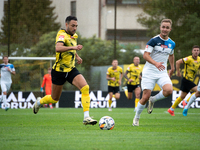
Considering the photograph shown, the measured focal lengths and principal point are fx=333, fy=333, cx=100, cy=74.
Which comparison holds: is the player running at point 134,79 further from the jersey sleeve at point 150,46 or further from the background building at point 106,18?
the jersey sleeve at point 150,46

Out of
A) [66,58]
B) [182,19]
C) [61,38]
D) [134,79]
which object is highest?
[182,19]

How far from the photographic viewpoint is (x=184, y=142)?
4.51 m

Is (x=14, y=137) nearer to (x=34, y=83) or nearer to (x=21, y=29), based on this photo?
(x=34, y=83)

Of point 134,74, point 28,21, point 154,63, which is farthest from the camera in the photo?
point 28,21

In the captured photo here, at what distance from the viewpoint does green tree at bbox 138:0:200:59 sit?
63.6 ft

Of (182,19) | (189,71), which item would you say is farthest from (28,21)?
(189,71)

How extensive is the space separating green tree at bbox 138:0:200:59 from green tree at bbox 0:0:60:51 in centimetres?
725

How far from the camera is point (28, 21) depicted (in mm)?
21922

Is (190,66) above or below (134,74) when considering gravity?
above

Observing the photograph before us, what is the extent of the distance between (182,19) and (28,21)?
9.85 m

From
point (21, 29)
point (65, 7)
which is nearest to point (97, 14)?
point (65, 7)

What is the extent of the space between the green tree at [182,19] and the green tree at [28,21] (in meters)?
7.25

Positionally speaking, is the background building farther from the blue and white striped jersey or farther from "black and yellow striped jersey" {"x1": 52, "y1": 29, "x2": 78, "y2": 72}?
"black and yellow striped jersey" {"x1": 52, "y1": 29, "x2": 78, "y2": 72}

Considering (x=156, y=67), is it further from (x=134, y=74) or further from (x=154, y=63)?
(x=134, y=74)
